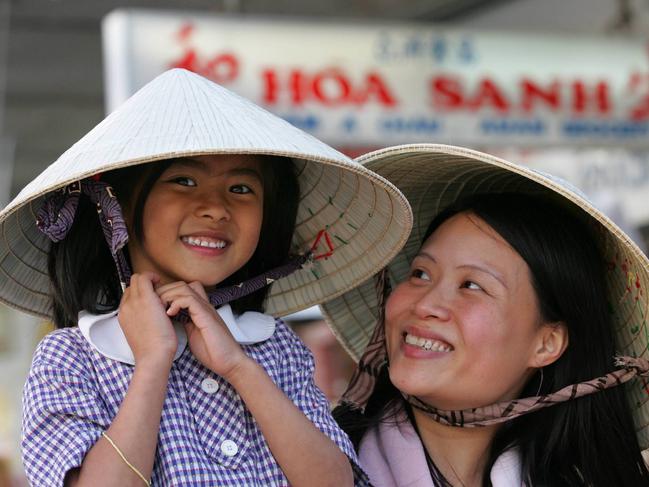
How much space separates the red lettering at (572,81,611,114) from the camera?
441 centimetres

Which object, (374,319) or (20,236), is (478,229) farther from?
(20,236)

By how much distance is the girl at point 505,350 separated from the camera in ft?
5.58

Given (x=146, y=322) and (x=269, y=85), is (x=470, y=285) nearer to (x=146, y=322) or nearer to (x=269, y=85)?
(x=146, y=322)

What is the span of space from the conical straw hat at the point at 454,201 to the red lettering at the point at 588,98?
8.36 feet

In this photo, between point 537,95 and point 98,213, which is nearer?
point 98,213

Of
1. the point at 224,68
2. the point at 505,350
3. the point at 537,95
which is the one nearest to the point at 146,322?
the point at 505,350

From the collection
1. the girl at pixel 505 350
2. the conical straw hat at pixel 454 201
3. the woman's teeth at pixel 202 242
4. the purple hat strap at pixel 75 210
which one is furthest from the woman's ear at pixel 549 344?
the purple hat strap at pixel 75 210

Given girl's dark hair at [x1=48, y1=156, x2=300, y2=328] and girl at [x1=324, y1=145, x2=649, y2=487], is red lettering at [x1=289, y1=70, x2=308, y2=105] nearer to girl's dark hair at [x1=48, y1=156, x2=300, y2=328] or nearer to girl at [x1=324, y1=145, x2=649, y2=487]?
girl at [x1=324, y1=145, x2=649, y2=487]

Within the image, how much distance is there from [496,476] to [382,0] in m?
4.78

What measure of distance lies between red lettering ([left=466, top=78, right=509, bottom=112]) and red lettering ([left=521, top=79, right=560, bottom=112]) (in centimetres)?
10

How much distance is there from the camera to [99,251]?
5.35ft

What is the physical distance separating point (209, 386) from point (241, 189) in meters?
0.28

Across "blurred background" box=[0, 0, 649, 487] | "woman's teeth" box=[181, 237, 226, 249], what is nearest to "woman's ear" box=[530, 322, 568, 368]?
"woman's teeth" box=[181, 237, 226, 249]

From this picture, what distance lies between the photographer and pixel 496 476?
1.73 m
